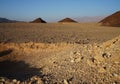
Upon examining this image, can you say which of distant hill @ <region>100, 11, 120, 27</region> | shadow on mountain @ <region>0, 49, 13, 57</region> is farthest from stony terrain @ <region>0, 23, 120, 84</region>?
distant hill @ <region>100, 11, 120, 27</region>

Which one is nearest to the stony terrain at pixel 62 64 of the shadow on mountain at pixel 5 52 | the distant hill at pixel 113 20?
the shadow on mountain at pixel 5 52

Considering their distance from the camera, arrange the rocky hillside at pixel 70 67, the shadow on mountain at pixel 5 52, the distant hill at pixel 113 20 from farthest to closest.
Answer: the distant hill at pixel 113 20 → the shadow on mountain at pixel 5 52 → the rocky hillside at pixel 70 67

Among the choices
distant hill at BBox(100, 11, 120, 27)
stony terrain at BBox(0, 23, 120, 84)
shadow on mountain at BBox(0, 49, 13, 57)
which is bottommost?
shadow on mountain at BBox(0, 49, 13, 57)

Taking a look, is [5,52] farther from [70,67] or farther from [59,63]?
[70,67]

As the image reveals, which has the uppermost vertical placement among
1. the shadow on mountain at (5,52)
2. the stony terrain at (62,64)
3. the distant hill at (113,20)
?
the distant hill at (113,20)

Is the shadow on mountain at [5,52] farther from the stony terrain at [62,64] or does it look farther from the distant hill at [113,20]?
the distant hill at [113,20]

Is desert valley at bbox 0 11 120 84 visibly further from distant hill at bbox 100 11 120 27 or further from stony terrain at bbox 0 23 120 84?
distant hill at bbox 100 11 120 27

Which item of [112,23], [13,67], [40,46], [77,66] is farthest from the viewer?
[112,23]

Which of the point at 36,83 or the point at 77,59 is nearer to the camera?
the point at 36,83

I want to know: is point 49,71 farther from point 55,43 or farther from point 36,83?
point 55,43

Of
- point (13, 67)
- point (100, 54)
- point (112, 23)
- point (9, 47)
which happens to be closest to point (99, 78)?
point (100, 54)

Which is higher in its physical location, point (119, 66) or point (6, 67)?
point (119, 66)

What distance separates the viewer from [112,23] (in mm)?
24797

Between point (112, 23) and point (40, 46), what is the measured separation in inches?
645
